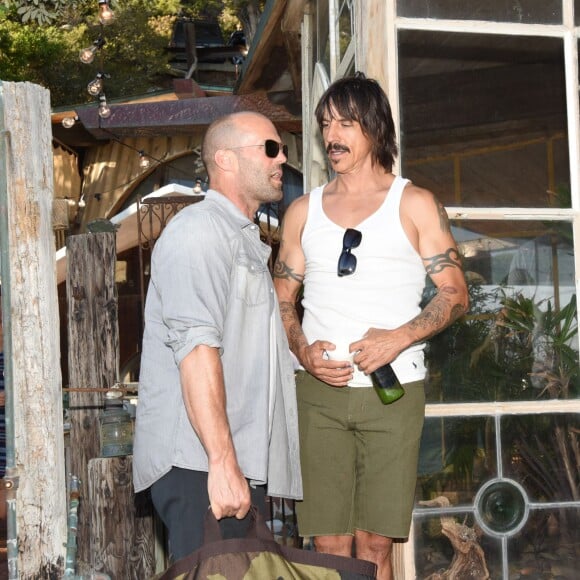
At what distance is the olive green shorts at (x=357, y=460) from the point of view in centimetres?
341

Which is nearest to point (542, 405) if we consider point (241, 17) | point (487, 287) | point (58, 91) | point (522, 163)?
point (487, 287)

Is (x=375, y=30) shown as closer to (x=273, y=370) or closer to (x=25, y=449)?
(x=273, y=370)

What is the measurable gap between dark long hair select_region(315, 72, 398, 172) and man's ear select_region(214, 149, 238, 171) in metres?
0.68

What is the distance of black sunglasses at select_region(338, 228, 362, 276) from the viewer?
3.43m

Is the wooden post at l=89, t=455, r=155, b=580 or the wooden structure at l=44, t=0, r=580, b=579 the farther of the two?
the wooden post at l=89, t=455, r=155, b=580

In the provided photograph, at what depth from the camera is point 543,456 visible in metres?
4.29

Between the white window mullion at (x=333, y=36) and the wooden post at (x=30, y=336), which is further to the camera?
the white window mullion at (x=333, y=36)

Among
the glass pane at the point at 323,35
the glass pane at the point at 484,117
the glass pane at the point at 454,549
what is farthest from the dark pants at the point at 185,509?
the glass pane at the point at 323,35

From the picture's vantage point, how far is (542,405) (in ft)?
14.1

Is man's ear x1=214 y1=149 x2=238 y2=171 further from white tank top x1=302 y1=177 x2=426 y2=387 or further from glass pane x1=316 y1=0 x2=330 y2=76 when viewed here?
glass pane x1=316 y1=0 x2=330 y2=76

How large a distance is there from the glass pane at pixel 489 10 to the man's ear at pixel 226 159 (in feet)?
4.95

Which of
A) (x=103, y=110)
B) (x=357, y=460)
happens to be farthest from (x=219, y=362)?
(x=103, y=110)

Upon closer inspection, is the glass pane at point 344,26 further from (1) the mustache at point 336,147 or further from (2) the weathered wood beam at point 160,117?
(2) the weathered wood beam at point 160,117

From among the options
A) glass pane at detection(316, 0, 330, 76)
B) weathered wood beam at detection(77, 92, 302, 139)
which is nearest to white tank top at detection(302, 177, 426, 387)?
glass pane at detection(316, 0, 330, 76)
